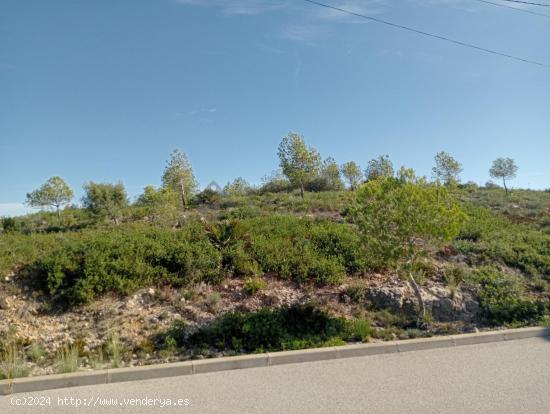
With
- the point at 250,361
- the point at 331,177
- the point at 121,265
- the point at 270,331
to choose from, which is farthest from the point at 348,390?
the point at 331,177

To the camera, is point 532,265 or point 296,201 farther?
point 296,201

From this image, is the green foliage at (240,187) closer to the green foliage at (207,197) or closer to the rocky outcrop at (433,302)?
the green foliage at (207,197)

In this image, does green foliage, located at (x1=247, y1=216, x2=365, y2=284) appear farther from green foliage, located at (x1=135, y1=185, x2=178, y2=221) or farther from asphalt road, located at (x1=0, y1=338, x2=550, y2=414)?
green foliage, located at (x1=135, y1=185, x2=178, y2=221)

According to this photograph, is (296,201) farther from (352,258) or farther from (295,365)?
(295,365)

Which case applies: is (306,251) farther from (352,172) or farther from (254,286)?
(352,172)

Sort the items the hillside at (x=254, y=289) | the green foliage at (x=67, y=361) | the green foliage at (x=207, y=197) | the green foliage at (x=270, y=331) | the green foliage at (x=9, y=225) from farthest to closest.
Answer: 1. the green foliage at (x=207, y=197)
2. the green foliage at (x=9, y=225)
3. the hillside at (x=254, y=289)
4. the green foliage at (x=270, y=331)
5. the green foliage at (x=67, y=361)

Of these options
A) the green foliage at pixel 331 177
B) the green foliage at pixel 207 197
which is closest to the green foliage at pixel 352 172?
the green foliage at pixel 331 177

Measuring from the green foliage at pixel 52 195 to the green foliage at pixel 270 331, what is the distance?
812 inches

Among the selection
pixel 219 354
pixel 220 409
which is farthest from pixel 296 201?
pixel 220 409

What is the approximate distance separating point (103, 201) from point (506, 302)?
16.9 metres

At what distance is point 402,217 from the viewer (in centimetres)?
730

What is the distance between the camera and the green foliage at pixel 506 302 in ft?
24.9

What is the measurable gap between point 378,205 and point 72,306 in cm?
635

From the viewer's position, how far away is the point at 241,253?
9.41 meters
